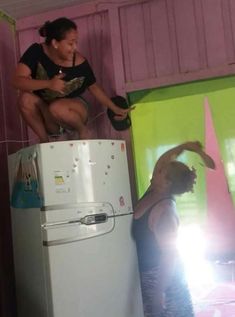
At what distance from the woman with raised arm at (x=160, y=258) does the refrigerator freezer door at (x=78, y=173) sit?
0.15 metres

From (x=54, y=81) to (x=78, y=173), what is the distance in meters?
0.42

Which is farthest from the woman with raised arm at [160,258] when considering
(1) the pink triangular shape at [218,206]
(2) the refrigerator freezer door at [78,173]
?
(1) the pink triangular shape at [218,206]

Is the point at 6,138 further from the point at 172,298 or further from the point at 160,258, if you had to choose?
the point at 172,298

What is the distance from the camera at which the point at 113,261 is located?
1.90 m

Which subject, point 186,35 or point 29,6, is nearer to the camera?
point 186,35

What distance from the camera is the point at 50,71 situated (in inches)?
80.3

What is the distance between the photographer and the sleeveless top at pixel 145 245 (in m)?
2.00

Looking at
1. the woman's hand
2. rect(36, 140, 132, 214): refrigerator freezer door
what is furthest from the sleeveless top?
the woman's hand

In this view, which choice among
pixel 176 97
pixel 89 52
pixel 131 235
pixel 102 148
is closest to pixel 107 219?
pixel 131 235

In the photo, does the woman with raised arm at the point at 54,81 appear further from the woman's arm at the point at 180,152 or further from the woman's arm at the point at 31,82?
the woman's arm at the point at 180,152

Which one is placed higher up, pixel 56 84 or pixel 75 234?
pixel 56 84

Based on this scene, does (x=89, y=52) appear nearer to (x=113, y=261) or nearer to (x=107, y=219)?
(x=107, y=219)

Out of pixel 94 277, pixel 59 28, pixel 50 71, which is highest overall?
pixel 59 28

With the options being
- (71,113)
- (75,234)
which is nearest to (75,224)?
(75,234)
